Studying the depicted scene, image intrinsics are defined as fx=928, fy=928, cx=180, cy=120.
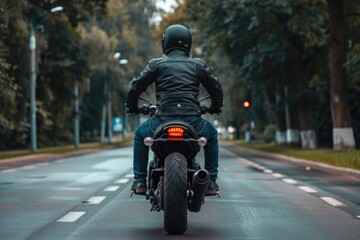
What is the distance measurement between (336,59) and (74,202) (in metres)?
20.6

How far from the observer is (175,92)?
9336 mm

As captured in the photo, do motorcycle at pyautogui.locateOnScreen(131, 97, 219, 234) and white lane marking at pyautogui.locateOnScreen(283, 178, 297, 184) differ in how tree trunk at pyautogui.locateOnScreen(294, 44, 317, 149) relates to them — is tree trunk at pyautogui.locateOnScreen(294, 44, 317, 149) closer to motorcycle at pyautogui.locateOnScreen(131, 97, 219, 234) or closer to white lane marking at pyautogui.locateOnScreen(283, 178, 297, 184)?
white lane marking at pyautogui.locateOnScreen(283, 178, 297, 184)

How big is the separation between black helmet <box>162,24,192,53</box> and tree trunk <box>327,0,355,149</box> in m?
22.7

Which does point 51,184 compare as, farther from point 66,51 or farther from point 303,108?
point 66,51

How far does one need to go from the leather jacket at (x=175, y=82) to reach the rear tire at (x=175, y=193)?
0.68 meters

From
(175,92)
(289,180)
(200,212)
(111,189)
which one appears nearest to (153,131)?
(175,92)

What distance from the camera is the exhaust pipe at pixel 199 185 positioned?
29.0 ft

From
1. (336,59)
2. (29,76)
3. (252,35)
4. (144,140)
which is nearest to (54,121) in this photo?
(29,76)

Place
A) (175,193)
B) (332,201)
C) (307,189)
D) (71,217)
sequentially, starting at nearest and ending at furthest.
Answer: (175,193) < (71,217) < (332,201) < (307,189)

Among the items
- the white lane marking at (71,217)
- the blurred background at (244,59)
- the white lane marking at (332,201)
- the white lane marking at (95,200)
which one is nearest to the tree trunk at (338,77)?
the blurred background at (244,59)

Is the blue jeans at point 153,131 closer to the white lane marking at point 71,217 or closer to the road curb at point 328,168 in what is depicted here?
the white lane marking at point 71,217

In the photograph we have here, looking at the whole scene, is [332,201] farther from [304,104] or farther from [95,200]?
[304,104]

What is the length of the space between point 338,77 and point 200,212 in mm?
21382

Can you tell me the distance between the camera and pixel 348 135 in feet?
104
